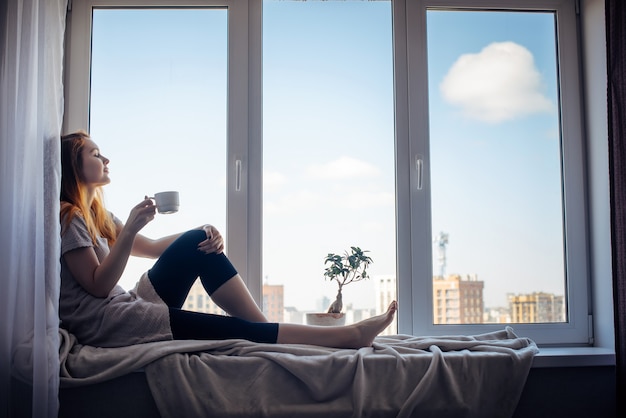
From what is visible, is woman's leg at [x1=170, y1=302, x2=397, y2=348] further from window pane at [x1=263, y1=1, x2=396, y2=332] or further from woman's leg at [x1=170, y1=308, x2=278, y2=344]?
window pane at [x1=263, y1=1, x2=396, y2=332]

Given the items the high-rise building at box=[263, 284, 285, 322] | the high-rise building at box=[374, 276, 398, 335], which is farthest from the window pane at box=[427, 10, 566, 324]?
the high-rise building at box=[263, 284, 285, 322]

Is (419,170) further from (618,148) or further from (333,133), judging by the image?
(618,148)

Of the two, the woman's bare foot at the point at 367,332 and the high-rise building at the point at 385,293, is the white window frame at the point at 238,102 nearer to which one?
the high-rise building at the point at 385,293

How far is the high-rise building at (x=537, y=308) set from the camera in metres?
2.77

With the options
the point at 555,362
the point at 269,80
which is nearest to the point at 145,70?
the point at 269,80

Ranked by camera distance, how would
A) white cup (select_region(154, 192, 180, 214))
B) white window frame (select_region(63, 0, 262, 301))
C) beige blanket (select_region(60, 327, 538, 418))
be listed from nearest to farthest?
beige blanket (select_region(60, 327, 538, 418)) < white cup (select_region(154, 192, 180, 214)) < white window frame (select_region(63, 0, 262, 301))

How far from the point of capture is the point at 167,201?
207 cm

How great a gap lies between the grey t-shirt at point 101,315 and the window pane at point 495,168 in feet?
3.89

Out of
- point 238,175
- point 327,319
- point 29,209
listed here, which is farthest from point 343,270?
point 29,209

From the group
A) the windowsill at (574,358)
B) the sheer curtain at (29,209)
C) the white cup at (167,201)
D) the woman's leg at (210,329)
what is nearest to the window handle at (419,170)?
the windowsill at (574,358)

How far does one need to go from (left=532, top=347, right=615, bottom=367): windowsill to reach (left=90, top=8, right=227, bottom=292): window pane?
1.29m

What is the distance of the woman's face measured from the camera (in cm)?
227

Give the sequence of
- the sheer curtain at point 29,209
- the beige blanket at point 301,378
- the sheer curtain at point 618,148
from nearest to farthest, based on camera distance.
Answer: the sheer curtain at point 29,209 < the beige blanket at point 301,378 < the sheer curtain at point 618,148

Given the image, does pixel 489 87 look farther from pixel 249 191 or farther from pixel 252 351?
pixel 252 351
